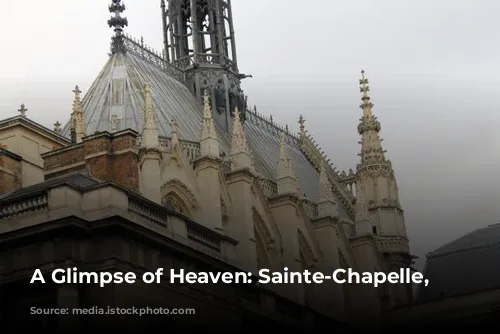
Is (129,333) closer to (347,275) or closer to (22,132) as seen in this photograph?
(22,132)

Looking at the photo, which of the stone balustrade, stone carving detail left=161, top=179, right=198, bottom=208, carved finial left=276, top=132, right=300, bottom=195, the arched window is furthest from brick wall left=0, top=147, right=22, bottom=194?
carved finial left=276, top=132, right=300, bottom=195

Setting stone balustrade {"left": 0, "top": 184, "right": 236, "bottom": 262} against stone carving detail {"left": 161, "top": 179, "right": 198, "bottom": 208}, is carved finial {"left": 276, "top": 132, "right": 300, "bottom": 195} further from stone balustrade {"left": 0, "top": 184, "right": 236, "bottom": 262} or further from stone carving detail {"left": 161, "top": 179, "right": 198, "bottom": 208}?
stone balustrade {"left": 0, "top": 184, "right": 236, "bottom": 262}

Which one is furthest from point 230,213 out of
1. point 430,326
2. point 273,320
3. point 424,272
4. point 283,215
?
point 424,272

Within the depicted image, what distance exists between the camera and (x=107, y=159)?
33812 millimetres

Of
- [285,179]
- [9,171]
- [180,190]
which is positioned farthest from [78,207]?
[285,179]

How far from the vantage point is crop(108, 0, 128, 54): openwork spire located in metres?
49.0

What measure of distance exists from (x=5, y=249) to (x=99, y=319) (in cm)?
305

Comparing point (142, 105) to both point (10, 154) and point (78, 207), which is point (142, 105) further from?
point (78, 207)

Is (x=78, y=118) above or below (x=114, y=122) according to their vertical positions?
below

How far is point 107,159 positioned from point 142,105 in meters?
10.3

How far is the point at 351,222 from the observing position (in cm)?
5378

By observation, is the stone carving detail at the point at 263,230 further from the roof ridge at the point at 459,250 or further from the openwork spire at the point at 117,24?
the roof ridge at the point at 459,250

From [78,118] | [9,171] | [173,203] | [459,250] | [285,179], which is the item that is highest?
[78,118]

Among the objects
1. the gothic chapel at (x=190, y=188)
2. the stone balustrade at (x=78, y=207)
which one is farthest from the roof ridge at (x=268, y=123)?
the stone balustrade at (x=78, y=207)
